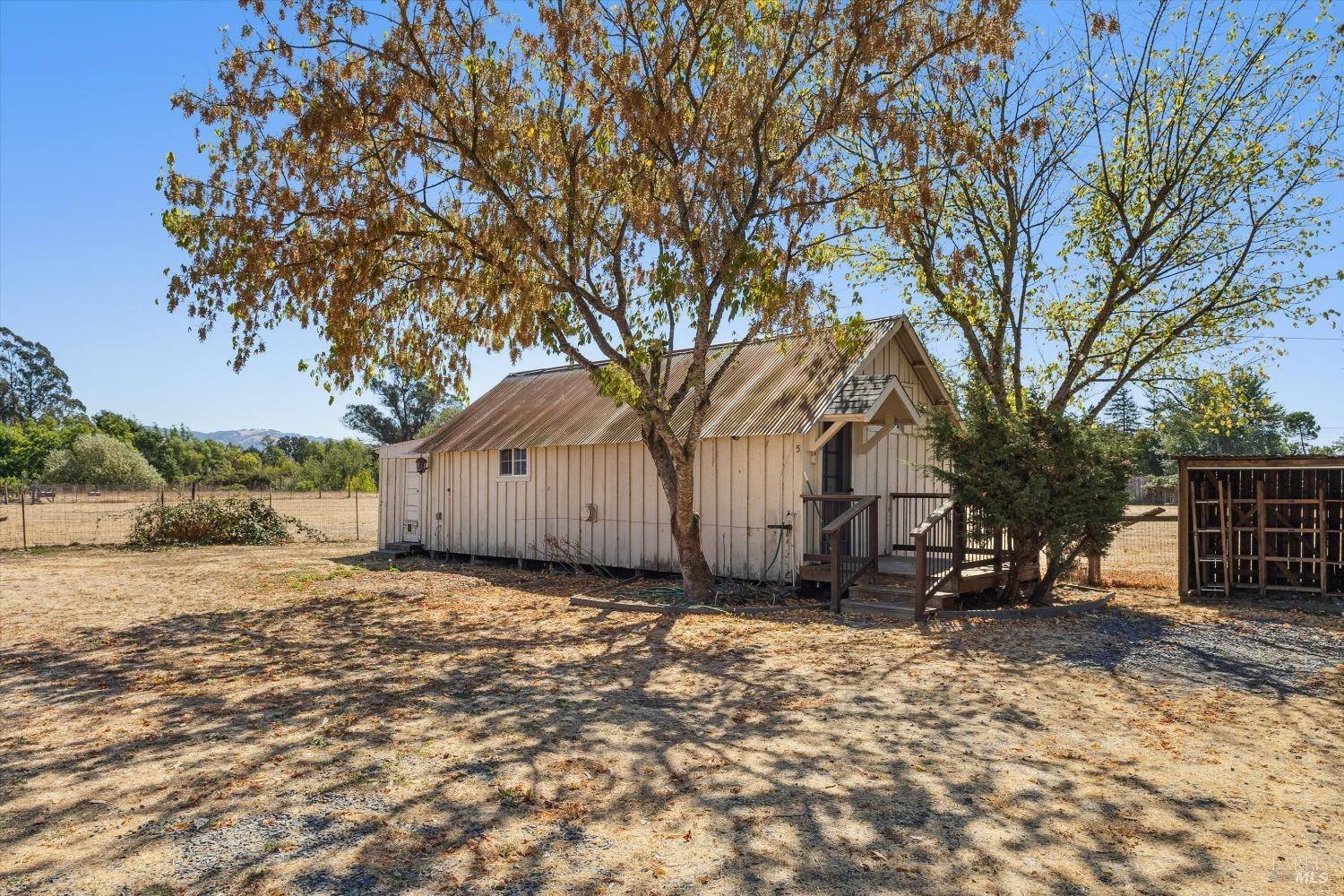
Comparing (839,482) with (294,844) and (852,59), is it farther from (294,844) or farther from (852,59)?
(294,844)

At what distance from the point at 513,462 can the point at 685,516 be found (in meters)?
6.55

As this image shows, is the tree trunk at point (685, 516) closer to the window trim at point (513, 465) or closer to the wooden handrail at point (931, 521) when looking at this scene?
the wooden handrail at point (931, 521)

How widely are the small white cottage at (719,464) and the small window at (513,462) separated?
32mm

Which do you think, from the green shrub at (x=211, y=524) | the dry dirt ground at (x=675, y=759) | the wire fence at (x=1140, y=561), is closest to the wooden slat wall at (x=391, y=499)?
the green shrub at (x=211, y=524)

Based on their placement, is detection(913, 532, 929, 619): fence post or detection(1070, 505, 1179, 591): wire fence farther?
detection(1070, 505, 1179, 591): wire fence

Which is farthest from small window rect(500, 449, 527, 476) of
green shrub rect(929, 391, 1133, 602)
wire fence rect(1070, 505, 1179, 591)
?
wire fence rect(1070, 505, 1179, 591)

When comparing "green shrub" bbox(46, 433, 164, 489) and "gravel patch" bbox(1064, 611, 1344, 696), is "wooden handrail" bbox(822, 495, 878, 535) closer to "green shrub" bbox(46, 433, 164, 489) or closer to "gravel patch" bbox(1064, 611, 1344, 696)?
"gravel patch" bbox(1064, 611, 1344, 696)

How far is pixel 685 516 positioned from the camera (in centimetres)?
1244

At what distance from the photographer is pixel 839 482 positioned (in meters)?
14.0

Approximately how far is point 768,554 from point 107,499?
25.2 metres

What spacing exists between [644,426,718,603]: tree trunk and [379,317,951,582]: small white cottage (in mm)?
1208

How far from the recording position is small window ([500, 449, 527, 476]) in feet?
58.2

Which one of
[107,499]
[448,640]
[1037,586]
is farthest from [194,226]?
[107,499]

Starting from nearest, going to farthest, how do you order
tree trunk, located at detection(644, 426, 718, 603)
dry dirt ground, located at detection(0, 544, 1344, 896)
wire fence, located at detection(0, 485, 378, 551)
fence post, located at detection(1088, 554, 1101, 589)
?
dry dirt ground, located at detection(0, 544, 1344, 896), tree trunk, located at detection(644, 426, 718, 603), fence post, located at detection(1088, 554, 1101, 589), wire fence, located at detection(0, 485, 378, 551)
